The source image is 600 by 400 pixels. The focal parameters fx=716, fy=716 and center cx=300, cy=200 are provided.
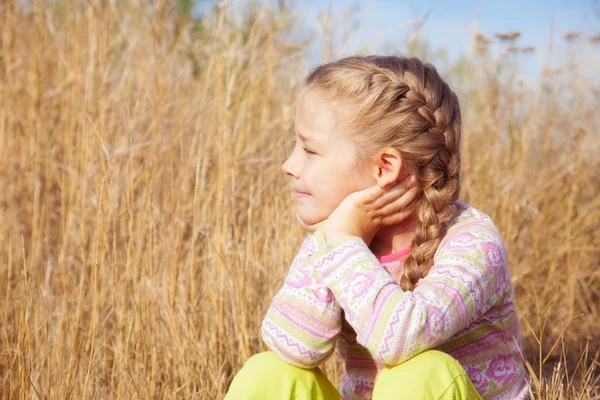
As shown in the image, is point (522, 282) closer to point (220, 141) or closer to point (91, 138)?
point (220, 141)

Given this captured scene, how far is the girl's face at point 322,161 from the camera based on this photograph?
1603 millimetres

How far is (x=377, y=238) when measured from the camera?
5.55ft

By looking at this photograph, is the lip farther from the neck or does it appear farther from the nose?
the neck

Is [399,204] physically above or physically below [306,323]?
above

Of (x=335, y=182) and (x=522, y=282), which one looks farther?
(x=522, y=282)

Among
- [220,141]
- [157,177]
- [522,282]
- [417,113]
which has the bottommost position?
[522,282]

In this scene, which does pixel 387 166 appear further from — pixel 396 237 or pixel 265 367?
pixel 265 367

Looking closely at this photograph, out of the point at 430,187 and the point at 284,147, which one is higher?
the point at 430,187

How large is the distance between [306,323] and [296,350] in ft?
0.20

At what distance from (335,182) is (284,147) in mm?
1218

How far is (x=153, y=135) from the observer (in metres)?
2.62

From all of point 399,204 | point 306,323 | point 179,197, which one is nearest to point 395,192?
point 399,204

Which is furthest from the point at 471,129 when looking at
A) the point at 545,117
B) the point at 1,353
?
the point at 1,353

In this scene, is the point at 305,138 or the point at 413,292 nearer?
A: the point at 413,292
